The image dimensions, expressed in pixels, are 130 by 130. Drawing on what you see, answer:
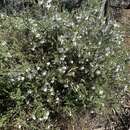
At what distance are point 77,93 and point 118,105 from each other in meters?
0.54

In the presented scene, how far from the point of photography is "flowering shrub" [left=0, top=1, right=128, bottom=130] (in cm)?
391

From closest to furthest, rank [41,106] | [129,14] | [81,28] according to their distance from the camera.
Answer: [41,106]
[81,28]
[129,14]

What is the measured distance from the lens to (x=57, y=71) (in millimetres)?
3939

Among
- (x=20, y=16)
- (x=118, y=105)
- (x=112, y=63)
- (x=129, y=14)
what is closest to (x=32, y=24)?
(x=20, y=16)

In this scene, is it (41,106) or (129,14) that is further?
(129,14)

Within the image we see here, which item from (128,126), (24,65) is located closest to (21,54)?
(24,65)

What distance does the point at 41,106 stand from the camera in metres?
3.91

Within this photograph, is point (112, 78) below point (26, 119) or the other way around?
the other way around

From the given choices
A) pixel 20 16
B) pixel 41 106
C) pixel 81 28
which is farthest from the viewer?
pixel 20 16

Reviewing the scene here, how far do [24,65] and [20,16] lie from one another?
105cm

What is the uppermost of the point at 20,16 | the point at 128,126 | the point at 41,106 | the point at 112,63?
the point at 20,16

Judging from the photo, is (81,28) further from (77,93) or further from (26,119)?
(26,119)

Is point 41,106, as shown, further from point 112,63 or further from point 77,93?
point 112,63

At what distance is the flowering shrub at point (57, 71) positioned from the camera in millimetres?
3906
